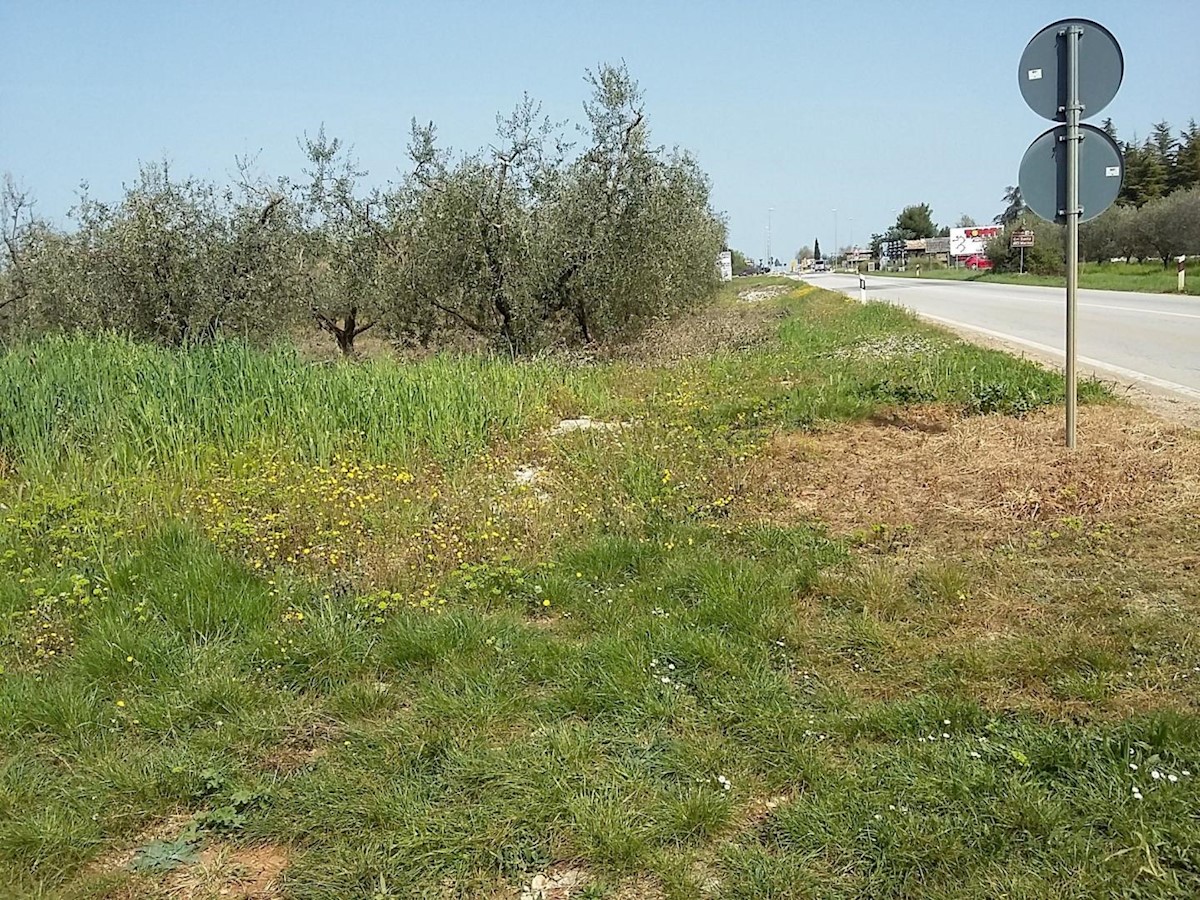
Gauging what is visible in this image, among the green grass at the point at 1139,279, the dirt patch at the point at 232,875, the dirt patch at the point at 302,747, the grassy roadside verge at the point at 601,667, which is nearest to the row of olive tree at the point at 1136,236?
the green grass at the point at 1139,279

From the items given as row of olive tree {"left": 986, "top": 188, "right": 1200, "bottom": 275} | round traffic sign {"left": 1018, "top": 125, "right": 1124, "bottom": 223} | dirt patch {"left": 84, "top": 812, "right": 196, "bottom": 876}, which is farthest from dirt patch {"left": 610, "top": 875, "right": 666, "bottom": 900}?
row of olive tree {"left": 986, "top": 188, "right": 1200, "bottom": 275}

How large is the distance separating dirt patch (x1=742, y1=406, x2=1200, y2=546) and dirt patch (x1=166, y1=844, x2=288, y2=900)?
366 cm

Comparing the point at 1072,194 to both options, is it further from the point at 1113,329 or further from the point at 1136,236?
the point at 1136,236

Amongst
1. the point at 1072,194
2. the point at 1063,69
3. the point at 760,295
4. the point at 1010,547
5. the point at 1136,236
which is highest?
the point at 1063,69

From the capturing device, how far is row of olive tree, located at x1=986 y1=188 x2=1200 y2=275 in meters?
43.3

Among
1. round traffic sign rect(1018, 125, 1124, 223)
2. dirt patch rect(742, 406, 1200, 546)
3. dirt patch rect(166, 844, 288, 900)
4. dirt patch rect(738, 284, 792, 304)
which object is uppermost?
round traffic sign rect(1018, 125, 1124, 223)

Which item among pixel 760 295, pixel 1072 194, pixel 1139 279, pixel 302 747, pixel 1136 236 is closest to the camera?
pixel 302 747

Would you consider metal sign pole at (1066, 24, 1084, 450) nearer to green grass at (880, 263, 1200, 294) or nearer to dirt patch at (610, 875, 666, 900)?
dirt patch at (610, 875, 666, 900)

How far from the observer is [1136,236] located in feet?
157

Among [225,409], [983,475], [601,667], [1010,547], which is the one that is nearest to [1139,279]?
[983,475]

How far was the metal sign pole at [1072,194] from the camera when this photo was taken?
19.6ft

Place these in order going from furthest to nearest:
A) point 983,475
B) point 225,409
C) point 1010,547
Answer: point 225,409 < point 983,475 < point 1010,547

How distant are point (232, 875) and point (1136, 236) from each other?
56.3 meters

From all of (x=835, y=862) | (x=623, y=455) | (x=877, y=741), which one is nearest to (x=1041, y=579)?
(x=877, y=741)
